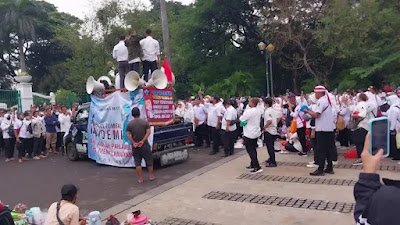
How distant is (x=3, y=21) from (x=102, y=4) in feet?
45.0

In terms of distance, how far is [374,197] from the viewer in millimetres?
2041

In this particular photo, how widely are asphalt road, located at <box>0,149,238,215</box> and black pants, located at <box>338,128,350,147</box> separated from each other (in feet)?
11.9

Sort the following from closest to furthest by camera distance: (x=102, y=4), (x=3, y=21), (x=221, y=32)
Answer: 1. (x=102, y=4)
2. (x=221, y=32)
3. (x=3, y=21)

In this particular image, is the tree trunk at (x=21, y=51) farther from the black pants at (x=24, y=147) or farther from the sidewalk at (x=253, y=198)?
the sidewalk at (x=253, y=198)

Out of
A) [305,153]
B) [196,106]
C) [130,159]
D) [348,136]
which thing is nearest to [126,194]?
[130,159]

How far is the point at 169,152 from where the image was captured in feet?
33.6

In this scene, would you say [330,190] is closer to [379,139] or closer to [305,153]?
[305,153]

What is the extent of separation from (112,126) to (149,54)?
2231mm

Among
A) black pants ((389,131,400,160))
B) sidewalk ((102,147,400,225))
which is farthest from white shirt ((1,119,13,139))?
black pants ((389,131,400,160))

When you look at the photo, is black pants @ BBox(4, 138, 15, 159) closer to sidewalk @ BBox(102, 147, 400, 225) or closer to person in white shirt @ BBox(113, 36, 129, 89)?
person in white shirt @ BBox(113, 36, 129, 89)

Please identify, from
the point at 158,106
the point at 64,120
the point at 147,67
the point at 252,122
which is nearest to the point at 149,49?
the point at 147,67

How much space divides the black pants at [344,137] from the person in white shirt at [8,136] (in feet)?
33.9

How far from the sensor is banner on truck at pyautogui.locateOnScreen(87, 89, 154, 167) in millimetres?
10102

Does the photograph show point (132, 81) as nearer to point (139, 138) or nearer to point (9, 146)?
point (139, 138)
